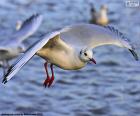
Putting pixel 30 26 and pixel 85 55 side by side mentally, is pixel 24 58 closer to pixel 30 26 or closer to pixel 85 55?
pixel 85 55

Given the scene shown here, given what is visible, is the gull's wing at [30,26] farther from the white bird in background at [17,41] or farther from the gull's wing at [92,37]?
the gull's wing at [92,37]

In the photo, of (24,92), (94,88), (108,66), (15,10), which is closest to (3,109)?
(24,92)

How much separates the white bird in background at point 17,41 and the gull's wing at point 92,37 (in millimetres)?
2944

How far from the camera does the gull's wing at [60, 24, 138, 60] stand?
6.59 m

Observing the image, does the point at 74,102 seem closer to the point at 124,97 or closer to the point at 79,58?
the point at 124,97

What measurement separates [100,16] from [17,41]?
6.30 meters

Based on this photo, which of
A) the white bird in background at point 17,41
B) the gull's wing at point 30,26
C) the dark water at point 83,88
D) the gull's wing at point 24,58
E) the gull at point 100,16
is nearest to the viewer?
the gull's wing at point 24,58

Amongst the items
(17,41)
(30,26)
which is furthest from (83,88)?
(30,26)

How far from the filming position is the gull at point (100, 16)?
A: 1634 cm

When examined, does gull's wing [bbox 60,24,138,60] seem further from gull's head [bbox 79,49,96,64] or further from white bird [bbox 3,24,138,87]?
Answer: gull's head [bbox 79,49,96,64]

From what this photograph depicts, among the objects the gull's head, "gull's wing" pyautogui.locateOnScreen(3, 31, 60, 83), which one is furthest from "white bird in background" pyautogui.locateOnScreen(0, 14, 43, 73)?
"gull's wing" pyautogui.locateOnScreen(3, 31, 60, 83)

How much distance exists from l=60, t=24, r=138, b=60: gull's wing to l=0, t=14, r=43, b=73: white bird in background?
2944 mm

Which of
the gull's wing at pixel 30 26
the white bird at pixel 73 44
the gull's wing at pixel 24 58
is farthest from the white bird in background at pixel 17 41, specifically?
the gull's wing at pixel 24 58

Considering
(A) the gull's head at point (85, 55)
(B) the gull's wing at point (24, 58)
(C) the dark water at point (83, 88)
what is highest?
(C) the dark water at point (83, 88)
